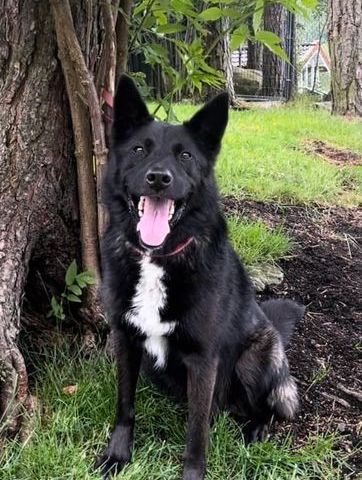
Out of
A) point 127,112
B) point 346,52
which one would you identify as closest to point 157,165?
point 127,112

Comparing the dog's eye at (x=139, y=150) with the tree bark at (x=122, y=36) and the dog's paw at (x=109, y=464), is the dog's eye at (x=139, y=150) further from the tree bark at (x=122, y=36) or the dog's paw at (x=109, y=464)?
the dog's paw at (x=109, y=464)

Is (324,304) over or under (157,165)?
under

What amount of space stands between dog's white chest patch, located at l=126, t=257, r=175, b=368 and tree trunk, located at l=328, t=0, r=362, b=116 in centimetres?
783

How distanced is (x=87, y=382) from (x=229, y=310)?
697 millimetres

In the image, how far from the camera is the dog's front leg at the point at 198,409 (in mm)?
2340

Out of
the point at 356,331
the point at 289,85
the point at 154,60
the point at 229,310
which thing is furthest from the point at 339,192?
the point at 289,85

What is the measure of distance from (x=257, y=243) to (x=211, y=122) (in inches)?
67.2

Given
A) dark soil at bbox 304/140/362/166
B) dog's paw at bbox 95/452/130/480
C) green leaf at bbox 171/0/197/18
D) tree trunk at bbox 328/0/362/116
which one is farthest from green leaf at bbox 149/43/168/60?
tree trunk at bbox 328/0/362/116

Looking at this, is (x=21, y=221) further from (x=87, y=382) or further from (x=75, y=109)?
(x=87, y=382)

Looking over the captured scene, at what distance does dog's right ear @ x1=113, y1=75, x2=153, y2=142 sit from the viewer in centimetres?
232

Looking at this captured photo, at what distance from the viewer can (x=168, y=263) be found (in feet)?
7.70

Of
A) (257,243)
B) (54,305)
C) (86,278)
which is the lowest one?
(257,243)

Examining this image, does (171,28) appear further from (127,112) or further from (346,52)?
(346,52)

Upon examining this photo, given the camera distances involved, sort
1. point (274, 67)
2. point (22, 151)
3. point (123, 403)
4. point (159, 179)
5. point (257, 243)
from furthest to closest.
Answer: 1. point (274, 67)
2. point (257, 243)
3. point (22, 151)
4. point (123, 403)
5. point (159, 179)
